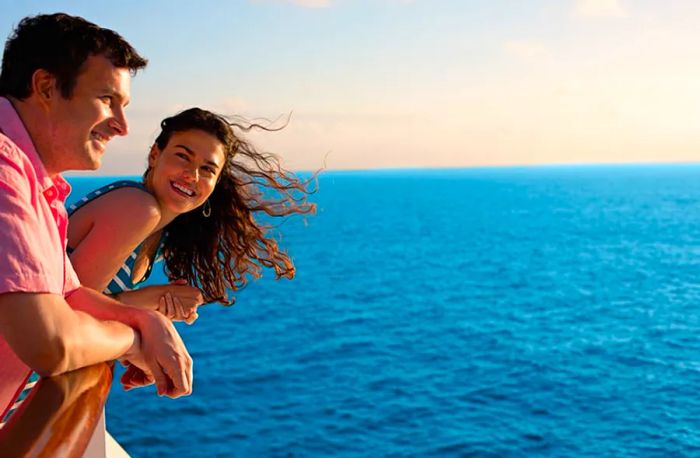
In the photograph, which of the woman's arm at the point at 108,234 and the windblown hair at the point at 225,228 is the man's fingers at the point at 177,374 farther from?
the windblown hair at the point at 225,228

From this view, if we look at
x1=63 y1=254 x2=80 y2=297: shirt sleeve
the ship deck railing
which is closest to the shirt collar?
x1=63 y1=254 x2=80 y2=297: shirt sleeve

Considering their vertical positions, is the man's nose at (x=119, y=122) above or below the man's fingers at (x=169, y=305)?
above

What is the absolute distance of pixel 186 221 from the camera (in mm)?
3045

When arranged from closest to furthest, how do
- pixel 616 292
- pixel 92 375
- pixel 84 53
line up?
1. pixel 92 375
2. pixel 84 53
3. pixel 616 292

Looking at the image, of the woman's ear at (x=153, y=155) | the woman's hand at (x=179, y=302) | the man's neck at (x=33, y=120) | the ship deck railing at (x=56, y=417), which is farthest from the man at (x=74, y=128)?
the woman's ear at (x=153, y=155)

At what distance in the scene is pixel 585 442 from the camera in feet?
69.0

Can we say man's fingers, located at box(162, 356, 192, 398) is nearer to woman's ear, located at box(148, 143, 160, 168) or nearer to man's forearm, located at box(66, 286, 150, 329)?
man's forearm, located at box(66, 286, 150, 329)

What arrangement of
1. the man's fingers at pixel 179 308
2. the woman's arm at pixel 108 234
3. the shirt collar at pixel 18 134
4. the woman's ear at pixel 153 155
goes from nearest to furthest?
1. the shirt collar at pixel 18 134
2. the woman's arm at pixel 108 234
3. the man's fingers at pixel 179 308
4. the woman's ear at pixel 153 155

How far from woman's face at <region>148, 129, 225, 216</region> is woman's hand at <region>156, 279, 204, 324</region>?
28 centimetres

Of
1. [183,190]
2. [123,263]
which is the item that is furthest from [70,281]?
[183,190]

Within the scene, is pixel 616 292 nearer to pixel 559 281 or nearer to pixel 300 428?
pixel 559 281

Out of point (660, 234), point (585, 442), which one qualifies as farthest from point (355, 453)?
point (660, 234)

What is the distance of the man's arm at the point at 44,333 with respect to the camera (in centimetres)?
125

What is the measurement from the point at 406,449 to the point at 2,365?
64.4 feet
